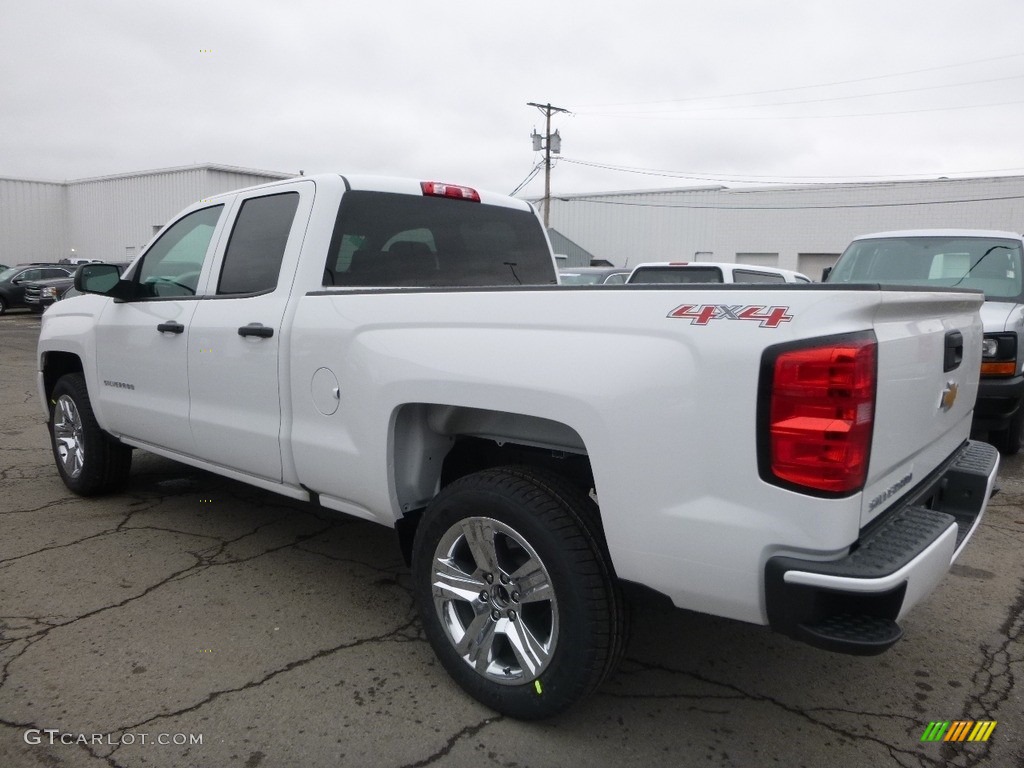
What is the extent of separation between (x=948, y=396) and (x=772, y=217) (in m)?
32.7

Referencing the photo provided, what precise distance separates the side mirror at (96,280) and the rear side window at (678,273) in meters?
5.74

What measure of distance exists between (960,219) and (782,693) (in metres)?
33.5

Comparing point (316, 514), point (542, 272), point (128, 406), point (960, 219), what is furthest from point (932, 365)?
point (960, 219)

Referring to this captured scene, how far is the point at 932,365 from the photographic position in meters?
2.38

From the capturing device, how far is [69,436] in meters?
5.19

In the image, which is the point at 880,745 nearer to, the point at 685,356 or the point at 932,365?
the point at 932,365

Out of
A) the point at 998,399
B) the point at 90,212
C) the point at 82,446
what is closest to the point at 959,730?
the point at 998,399

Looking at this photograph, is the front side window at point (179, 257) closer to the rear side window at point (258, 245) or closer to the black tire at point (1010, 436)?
the rear side window at point (258, 245)

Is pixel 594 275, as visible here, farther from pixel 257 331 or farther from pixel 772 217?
pixel 772 217

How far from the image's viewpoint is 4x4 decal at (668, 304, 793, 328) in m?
1.93

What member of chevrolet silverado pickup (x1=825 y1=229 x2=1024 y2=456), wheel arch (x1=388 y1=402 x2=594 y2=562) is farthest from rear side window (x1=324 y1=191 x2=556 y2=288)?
chevrolet silverado pickup (x1=825 y1=229 x2=1024 y2=456)

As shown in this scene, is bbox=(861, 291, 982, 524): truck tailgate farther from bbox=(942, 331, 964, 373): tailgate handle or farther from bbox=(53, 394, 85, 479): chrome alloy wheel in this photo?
bbox=(53, 394, 85, 479): chrome alloy wheel

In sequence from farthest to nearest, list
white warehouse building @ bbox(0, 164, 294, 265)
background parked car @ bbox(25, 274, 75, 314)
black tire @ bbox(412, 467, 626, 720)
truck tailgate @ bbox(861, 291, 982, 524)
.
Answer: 1. white warehouse building @ bbox(0, 164, 294, 265)
2. background parked car @ bbox(25, 274, 75, 314)
3. black tire @ bbox(412, 467, 626, 720)
4. truck tailgate @ bbox(861, 291, 982, 524)

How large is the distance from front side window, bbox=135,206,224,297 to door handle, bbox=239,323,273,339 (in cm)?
81
